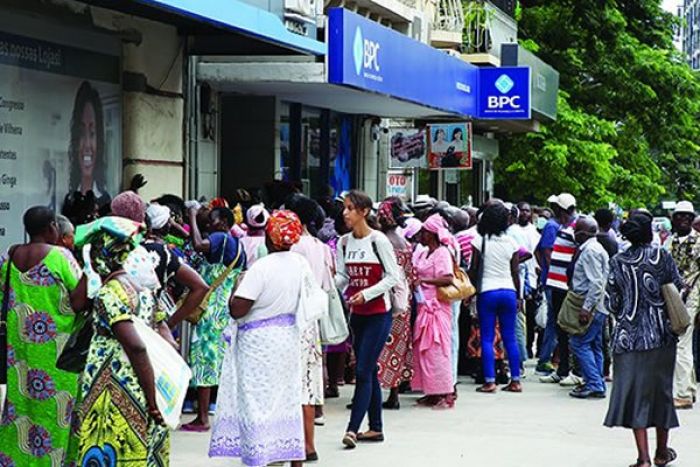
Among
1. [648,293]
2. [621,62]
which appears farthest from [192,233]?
[621,62]

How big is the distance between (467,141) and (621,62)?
17.4 m

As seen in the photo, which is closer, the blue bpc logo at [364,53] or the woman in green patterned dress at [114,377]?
the woman in green patterned dress at [114,377]

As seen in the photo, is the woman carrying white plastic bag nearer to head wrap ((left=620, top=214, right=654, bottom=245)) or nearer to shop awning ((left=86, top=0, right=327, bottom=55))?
head wrap ((left=620, top=214, right=654, bottom=245))

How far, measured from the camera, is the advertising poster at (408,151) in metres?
23.8

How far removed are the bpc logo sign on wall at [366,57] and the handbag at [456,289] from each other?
3976mm

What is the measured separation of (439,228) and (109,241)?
246 inches

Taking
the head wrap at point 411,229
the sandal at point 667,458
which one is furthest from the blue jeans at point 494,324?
the sandal at point 667,458

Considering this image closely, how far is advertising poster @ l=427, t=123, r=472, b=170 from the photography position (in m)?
23.9

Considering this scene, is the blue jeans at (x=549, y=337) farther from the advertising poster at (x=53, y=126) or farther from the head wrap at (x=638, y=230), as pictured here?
the head wrap at (x=638, y=230)

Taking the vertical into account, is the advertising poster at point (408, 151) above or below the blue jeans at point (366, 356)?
above

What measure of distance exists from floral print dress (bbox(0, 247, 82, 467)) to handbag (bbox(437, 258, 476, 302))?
5.08 metres

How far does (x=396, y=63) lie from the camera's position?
1828 cm

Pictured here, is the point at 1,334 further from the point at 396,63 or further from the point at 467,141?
the point at 467,141

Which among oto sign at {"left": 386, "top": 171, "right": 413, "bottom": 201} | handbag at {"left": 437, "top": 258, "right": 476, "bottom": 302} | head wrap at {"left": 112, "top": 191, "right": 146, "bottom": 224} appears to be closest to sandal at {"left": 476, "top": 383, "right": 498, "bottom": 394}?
handbag at {"left": 437, "top": 258, "right": 476, "bottom": 302}
